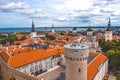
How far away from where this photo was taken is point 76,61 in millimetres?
21859

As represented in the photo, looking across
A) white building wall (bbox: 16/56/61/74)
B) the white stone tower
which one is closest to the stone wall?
white building wall (bbox: 16/56/61/74)

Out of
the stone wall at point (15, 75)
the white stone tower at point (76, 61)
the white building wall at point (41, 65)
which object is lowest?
the white building wall at point (41, 65)

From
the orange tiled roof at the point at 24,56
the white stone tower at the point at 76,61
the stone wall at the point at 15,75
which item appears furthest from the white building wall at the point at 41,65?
the white stone tower at the point at 76,61

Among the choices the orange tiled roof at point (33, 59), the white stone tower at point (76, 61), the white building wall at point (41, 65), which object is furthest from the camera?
the white building wall at point (41, 65)

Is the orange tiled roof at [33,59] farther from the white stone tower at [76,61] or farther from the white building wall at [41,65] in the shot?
the white stone tower at [76,61]

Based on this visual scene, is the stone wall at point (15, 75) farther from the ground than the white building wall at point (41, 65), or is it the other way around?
the stone wall at point (15, 75)

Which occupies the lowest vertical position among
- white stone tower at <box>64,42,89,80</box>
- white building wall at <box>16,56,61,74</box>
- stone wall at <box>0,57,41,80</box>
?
white building wall at <box>16,56,61,74</box>

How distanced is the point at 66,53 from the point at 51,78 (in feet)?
63.6

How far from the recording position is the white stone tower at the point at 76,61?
21.6 meters

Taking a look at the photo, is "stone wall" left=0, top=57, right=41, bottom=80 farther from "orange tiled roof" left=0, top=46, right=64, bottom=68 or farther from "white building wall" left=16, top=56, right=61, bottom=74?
"white building wall" left=16, top=56, right=61, bottom=74

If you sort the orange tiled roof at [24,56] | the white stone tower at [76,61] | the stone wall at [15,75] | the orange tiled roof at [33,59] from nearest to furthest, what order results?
the white stone tower at [76,61] < the stone wall at [15,75] < the orange tiled roof at [33,59] < the orange tiled roof at [24,56]

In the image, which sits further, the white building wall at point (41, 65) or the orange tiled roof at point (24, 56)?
the white building wall at point (41, 65)

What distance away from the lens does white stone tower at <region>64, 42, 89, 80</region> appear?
70.9ft

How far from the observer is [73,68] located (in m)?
22.2
